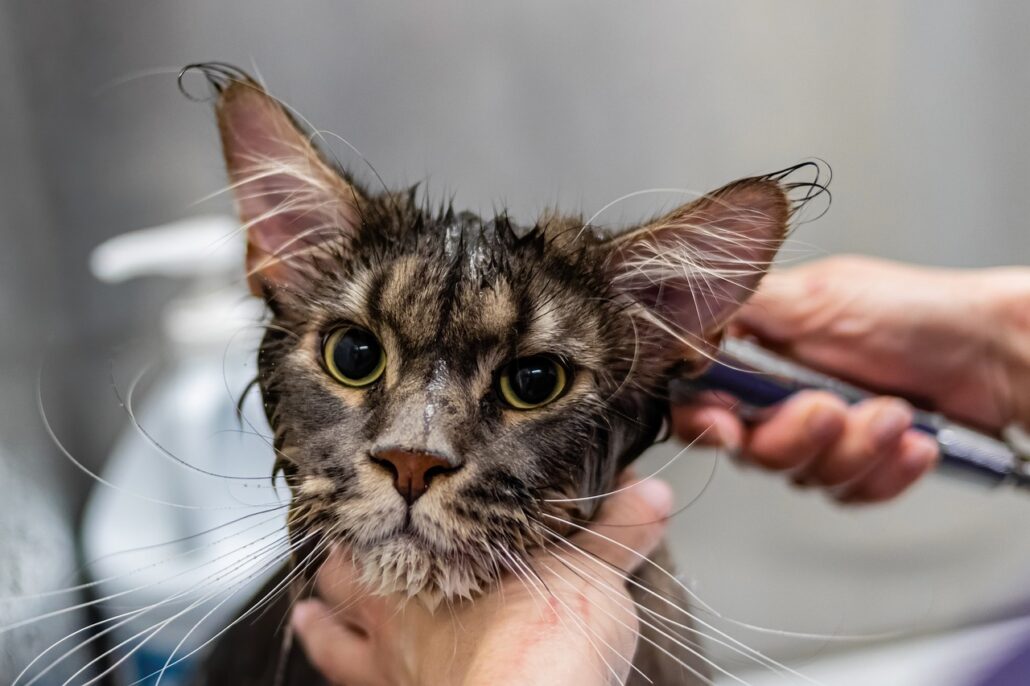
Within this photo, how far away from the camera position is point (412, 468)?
0.56m

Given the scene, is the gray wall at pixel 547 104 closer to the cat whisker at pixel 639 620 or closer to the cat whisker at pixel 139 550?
the cat whisker at pixel 139 550

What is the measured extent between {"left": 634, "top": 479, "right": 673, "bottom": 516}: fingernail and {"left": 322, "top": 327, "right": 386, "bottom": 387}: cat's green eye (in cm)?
23

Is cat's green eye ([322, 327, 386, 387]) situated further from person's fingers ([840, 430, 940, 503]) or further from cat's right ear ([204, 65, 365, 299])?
person's fingers ([840, 430, 940, 503])

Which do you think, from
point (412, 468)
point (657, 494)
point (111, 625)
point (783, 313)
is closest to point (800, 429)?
point (783, 313)

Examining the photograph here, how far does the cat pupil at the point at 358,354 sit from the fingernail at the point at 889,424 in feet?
1.91

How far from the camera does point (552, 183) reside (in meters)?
1.17

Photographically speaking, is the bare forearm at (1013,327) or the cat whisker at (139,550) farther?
the bare forearm at (1013,327)

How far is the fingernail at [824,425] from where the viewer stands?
0.95 meters

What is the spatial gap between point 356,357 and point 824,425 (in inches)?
22.5

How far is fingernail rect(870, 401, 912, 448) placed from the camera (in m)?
0.92

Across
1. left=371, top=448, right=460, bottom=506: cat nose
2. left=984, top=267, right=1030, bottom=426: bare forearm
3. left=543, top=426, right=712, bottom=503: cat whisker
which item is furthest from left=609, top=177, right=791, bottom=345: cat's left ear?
left=984, top=267, right=1030, bottom=426: bare forearm

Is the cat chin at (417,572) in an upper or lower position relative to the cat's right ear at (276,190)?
lower

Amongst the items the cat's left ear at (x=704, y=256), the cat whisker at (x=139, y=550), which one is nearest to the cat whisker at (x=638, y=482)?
the cat's left ear at (x=704, y=256)

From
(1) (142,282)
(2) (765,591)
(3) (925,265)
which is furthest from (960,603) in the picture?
(1) (142,282)
